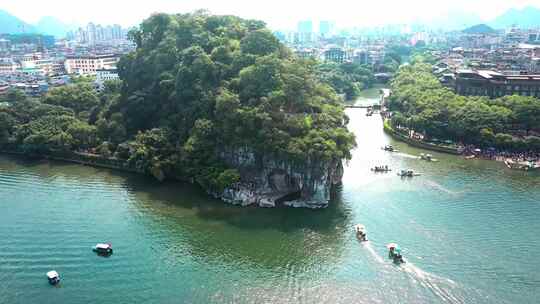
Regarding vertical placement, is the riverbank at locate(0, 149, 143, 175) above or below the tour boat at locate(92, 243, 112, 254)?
above

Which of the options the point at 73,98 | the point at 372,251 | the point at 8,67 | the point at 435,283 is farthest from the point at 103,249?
the point at 8,67

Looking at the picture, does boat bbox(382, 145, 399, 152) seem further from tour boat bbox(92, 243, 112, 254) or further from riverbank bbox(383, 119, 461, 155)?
tour boat bbox(92, 243, 112, 254)

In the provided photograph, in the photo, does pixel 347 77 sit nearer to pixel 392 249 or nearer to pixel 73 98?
pixel 73 98

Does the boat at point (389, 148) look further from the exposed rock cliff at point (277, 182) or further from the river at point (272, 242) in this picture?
the exposed rock cliff at point (277, 182)

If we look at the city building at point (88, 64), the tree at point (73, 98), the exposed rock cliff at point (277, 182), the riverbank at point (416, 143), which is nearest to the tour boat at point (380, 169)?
the exposed rock cliff at point (277, 182)

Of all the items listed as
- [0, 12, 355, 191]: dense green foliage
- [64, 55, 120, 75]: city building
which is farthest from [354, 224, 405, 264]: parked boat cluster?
[64, 55, 120, 75]: city building

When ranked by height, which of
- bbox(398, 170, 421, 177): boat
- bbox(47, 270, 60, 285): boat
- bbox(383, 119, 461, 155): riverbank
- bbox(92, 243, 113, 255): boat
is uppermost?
bbox(383, 119, 461, 155): riverbank
